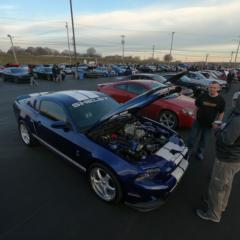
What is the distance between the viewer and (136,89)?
297 inches

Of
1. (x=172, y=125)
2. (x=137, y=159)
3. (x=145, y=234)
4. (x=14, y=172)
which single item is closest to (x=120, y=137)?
(x=137, y=159)

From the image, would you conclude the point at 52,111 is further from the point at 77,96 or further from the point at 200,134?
the point at 200,134

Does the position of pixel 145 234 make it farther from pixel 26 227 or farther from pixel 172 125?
pixel 172 125

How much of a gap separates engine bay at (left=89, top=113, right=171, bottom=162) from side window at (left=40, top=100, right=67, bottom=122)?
85cm

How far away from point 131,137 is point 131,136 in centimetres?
4

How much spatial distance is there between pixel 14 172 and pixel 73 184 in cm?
128

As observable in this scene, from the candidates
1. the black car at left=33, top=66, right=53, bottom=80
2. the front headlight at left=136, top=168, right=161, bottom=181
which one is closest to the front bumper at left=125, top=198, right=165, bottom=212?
the front headlight at left=136, top=168, right=161, bottom=181

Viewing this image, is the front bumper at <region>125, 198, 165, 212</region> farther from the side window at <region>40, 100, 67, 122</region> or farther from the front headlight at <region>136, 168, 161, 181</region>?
the side window at <region>40, 100, 67, 122</region>

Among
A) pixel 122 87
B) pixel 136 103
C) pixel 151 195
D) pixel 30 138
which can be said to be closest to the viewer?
pixel 151 195

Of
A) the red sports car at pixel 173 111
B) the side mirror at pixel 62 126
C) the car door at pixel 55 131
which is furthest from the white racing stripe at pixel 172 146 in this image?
the red sports car at pixel 173 111

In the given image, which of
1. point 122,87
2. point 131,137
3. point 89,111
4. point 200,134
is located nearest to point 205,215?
point 131,137

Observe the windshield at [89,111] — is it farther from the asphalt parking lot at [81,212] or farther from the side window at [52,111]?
the asphalt parking lot at [81,212]

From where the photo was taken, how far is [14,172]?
160 inches

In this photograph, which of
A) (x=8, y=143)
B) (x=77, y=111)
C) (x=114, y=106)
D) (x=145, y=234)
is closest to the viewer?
(x=145, y=234)
